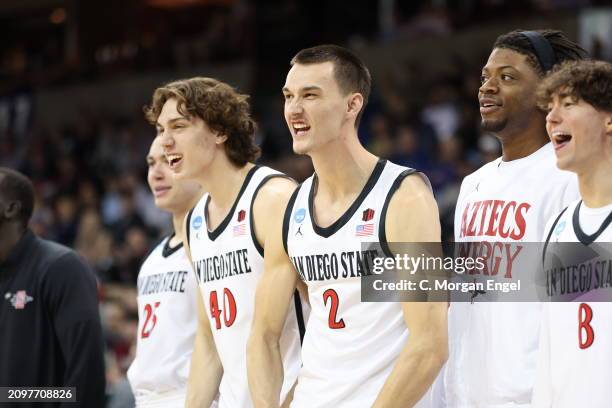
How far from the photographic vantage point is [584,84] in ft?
14.4

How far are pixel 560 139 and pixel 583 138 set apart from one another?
11 cm

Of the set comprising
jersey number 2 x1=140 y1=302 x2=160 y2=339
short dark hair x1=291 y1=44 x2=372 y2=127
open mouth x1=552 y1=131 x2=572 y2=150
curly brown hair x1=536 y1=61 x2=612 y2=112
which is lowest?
jersey number 2 x1=140 y1=302 x2=160 y2=339

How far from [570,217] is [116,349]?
6.88 m

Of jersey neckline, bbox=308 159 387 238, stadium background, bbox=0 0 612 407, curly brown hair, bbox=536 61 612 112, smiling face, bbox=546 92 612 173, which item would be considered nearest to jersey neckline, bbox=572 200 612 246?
smiling face, bbox=546 92 612 173

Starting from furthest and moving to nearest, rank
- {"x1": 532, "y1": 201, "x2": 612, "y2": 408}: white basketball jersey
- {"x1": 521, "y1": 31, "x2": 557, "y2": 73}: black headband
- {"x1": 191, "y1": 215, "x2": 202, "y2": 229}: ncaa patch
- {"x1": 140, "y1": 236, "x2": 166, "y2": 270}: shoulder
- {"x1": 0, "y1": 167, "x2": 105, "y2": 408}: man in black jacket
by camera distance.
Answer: {"x1": 140, "y1": 236, "x2": 166, "y2": 270}: shoulder < {"x1": 0, "y1": 167, "x2": 105, "y2": 408}: man in black jacket < {"x1": 191, "y1": 215, "x2": 202, "y2": 229}: ncaa patch < {"x1": 521, "y1": 31, "x2": 557, "y2": 73}: black headband < {"x1": 532, "y1": 201, "x2": 612, "y2": 408}: white basketball jersey

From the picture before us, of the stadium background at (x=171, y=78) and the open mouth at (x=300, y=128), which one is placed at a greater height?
the stadium background at (x=171, y=78)

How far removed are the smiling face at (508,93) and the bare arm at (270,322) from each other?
3.56 ft

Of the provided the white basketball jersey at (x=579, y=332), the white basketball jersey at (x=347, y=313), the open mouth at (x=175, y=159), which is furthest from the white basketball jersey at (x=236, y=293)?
the white basketball jersey at (x=579, y=332)

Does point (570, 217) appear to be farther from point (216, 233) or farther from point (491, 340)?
point (216, 233)

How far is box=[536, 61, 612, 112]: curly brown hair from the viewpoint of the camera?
4355 millimetres

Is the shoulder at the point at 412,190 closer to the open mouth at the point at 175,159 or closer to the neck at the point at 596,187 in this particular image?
the neck at the point at 596,187

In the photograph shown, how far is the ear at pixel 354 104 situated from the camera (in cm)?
493

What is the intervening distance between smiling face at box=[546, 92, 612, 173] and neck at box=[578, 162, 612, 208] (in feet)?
0.10

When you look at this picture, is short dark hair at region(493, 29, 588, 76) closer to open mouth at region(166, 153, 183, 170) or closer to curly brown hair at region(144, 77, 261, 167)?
curly brown hair at region(144, 77, 261, 167)
